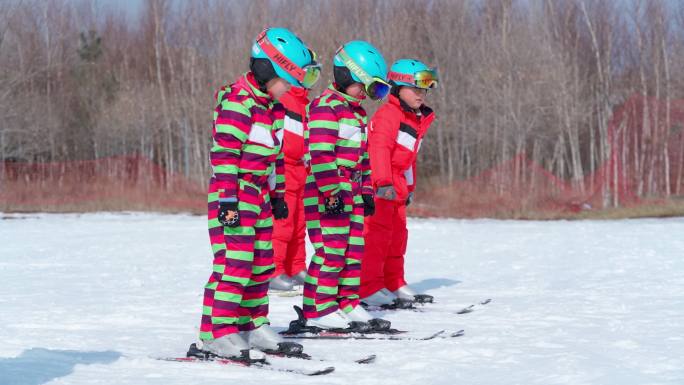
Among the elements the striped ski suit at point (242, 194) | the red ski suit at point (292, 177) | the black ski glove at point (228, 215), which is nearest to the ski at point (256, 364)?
the striped ski suit at point (242, 194)

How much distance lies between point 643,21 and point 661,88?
2415mm

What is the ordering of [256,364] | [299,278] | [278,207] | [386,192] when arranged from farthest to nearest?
[299,278]
[386,192]
[278,207]
[256,364]

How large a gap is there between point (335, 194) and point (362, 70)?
2.96 ft

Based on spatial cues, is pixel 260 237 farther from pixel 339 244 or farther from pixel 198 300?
pixel 198 300

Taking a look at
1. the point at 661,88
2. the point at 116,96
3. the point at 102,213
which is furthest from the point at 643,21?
the point at 116,96

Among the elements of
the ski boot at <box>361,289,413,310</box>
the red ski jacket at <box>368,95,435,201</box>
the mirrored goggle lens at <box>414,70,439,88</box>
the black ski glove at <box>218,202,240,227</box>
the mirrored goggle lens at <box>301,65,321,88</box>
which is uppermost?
the mirrored goggle lens at <box>414,70,439,88</box>

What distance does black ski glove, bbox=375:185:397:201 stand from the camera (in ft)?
22.6

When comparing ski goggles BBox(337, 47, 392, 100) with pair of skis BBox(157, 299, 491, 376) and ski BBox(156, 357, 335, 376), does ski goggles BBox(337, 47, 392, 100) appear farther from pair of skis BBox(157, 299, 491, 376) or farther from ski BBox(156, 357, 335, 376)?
ski BBox(156, 357, 335, 376)

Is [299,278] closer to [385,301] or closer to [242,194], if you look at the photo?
[385,301]

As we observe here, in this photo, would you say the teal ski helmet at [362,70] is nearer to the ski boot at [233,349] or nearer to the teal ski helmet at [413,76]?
the teal ski helmet at [413,76]

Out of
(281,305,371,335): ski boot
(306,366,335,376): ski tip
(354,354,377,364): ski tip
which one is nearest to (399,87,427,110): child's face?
(281,305,371,335): ski boot

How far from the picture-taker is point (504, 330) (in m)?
6.12

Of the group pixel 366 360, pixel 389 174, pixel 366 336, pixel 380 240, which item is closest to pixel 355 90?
pixel 389 174

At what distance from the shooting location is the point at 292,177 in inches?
313
